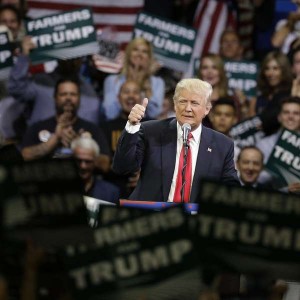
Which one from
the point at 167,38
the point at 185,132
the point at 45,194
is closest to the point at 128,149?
the point at 185,132

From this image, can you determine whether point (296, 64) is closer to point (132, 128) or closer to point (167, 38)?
point (167, 38)

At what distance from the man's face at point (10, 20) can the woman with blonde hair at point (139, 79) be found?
0.91 metres

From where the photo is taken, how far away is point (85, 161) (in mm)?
8500

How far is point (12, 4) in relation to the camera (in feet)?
32.6

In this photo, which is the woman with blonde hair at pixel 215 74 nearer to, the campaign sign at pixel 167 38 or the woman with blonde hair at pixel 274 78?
the woman with blonde hair at pixel 274 78

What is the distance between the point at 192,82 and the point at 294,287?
157 centimetres

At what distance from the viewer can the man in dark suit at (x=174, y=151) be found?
625 cm

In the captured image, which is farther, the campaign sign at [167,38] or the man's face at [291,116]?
the campaign sign at [167,38]

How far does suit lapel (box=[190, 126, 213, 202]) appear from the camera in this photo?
6.27 metres

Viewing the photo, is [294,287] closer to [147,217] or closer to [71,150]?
[147,217]

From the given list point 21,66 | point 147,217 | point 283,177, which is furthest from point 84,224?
point 21,66

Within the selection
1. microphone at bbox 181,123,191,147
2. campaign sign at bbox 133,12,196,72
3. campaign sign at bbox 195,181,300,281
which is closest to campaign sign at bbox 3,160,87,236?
campaign sign at bbox 195,181,300,281

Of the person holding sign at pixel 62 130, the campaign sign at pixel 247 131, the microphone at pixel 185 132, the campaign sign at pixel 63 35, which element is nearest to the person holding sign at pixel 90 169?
the person holding sign at pixel 62 130

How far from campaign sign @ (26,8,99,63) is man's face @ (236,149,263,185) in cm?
159
